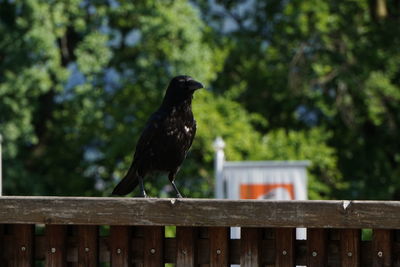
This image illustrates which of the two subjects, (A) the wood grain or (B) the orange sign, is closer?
(A) the wood grain

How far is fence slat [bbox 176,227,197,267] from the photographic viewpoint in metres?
4.43

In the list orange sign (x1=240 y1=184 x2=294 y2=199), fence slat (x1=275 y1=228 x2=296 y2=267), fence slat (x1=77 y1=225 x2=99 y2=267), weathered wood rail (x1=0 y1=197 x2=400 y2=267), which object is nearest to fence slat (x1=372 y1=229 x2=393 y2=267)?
weathered wood rail (x1=0 y1=197 x2=400 y2=267)

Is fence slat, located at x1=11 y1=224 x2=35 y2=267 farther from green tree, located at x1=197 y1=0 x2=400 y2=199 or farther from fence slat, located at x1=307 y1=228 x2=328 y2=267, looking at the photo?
green tree, located at x1=197 y1=0 x2=400 y2=199

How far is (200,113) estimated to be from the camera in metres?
21.0

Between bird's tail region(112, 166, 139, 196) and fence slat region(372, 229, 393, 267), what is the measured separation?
2163 millimetres

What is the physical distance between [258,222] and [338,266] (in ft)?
1.43

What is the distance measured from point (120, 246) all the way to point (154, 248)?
157 millimetres

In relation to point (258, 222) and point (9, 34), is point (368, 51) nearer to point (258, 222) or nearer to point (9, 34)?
point (9, 34)

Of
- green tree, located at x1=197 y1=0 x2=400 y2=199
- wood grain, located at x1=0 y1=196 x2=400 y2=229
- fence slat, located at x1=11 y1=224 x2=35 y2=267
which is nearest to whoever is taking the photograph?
wood grain, located at x1=0 y1=196 x2=400 y2=229

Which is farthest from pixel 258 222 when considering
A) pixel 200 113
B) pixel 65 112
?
pixel 65 112

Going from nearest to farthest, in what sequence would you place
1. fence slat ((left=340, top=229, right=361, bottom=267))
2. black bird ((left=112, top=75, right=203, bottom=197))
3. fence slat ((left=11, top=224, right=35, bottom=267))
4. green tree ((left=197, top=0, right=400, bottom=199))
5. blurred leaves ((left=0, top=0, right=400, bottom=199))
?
fence slat ((left=340, top=229, right=361, bottom=267)), fence slat ((left=11, top=224, right=35, bottom=267)), black bird ((left=112, top=75, right=203, bottom=197)), blurred leaves ((left=0, top=0, right=400, bottom=199)), green tree ((left=197, top=0, right=400, bottom=199))

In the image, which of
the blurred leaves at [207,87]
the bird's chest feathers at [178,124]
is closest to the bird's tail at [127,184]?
the bird's chest feathers at [178,124]

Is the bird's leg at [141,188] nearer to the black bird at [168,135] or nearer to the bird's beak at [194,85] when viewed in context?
the black bird at [168,135]

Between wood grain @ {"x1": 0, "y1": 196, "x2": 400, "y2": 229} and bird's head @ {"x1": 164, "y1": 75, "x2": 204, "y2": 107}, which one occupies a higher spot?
bird's head @ {"x1": 164, "y1": 75, "x2": 204, "y2": 107}
